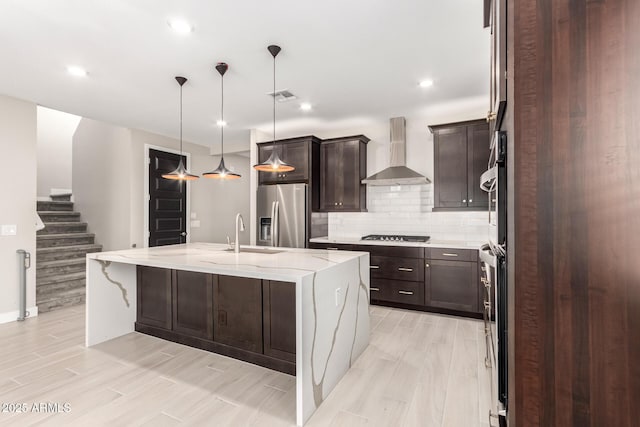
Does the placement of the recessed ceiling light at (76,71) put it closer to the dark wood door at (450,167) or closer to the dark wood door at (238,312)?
the dark wood door at (238,312)

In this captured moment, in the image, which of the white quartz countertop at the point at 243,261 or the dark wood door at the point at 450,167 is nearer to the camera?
the white quartz countertop at the point at 243,261

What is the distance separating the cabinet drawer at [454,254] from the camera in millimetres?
3674

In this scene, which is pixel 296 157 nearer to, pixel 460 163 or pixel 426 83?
pixel 426 83

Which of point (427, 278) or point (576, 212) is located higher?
point (576, 212)

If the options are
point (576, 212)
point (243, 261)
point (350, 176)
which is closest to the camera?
point (576, 212)

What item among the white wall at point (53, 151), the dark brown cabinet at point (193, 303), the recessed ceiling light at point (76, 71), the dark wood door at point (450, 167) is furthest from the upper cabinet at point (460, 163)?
the white wall at point (53, 151)

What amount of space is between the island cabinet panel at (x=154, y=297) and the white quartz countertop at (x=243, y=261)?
0.29 meters

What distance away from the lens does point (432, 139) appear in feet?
14.8

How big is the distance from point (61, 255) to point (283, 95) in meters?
4.31

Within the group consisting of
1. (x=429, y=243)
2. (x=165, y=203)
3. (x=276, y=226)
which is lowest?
(x=429, y=243)

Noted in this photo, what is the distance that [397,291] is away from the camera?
4.10 m

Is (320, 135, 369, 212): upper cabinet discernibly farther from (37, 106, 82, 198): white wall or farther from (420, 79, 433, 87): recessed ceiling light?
(37, 106, 82, 198): white wall

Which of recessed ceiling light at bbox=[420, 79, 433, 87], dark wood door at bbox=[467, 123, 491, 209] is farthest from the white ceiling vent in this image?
dark wood door at bbox=[467, 123, 491, 209]

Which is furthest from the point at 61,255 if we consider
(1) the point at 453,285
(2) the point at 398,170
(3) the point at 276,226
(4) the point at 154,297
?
(1) the point at 453,285
